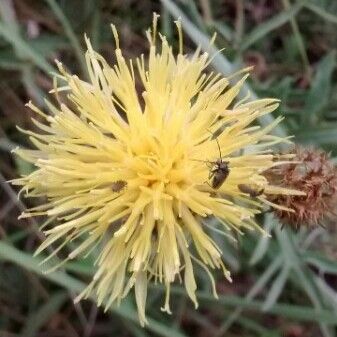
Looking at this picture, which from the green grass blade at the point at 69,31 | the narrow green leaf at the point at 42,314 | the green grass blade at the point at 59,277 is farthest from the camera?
the narrow green leaf at the point at 42,314

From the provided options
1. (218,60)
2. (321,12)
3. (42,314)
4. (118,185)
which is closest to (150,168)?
(118,185)

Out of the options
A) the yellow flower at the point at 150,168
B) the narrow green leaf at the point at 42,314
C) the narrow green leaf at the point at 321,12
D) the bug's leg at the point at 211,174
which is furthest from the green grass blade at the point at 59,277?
the narrow green leaf at the point at 321,12

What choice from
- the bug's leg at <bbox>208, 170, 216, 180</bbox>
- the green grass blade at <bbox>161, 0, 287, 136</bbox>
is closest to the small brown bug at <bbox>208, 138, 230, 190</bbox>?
the bug's leg at <bbox>208, 170, 216, 180</bbox>

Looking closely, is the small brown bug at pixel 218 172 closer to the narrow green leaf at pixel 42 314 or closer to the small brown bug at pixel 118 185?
the small brown bug at pixel 118 185

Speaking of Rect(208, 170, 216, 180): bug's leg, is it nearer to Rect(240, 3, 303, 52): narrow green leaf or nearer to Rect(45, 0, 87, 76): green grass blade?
Rect(240, 3, 303, 52): narrow green leaf

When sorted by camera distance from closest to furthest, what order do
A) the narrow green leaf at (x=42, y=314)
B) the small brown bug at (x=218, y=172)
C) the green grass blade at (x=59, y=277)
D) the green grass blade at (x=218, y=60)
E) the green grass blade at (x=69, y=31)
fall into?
the small brown bug at (x=218, y=172), the green grass blade at (x=218, y=60), the green grass blade at (x=59, y=277), the green grass blade at (x=69, y=31), the narrow green leaf at (x=42, y=314)

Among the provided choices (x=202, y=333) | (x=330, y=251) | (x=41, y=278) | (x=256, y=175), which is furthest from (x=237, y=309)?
(x=256, y=175)

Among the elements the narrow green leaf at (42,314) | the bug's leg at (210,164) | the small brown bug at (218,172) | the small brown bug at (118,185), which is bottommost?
the narrow green leaf at (42,314)
